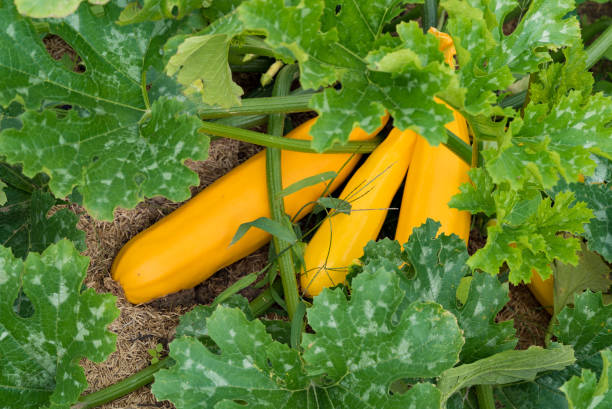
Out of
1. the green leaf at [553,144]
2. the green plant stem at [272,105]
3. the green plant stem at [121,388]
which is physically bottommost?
the green plant stem at [121,388]

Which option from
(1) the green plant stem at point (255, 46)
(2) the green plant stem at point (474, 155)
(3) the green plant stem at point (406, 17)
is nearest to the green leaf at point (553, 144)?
(2) the green plant stem at point (474, 155)

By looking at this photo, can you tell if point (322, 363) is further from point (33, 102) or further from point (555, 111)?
point (33, 102)

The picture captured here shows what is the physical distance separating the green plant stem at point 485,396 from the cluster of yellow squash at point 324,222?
46 centimetres

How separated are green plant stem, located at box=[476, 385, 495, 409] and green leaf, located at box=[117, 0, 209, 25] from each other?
135 cm

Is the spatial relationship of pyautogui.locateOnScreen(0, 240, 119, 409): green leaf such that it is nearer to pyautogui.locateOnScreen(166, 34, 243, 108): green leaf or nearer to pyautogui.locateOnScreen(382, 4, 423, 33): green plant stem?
pyautogui.locateOnScreen(166, 34, 243, 108): green leaf

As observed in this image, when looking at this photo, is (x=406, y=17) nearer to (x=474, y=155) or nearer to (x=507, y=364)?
(x=474, y=155)

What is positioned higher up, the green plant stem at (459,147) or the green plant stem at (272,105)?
the green plant stem at (272,105)

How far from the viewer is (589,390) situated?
149cm

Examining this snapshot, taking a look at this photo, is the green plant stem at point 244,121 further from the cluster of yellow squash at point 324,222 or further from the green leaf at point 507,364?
the green leaf at point 507,364

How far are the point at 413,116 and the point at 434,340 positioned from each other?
21.2 inches

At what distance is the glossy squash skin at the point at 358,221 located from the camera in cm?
204

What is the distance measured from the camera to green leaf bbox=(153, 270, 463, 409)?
1535 mm

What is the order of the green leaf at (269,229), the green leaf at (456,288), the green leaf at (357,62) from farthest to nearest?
1. the green leaf at (269,229)
2. the green leaf at (456,288)
3. the green leaf at (357,62)

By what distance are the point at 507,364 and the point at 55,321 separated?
46.9 inches
